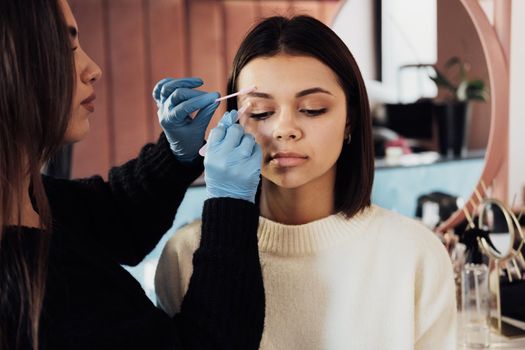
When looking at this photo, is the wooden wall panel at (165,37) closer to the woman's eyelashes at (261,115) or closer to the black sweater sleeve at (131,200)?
the black sweater sleeve at (131,200)

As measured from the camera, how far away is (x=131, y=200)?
3.66 ft

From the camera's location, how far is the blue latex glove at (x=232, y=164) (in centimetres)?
89

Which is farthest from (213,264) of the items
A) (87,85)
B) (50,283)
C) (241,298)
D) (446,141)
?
(446,141)

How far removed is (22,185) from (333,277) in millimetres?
500

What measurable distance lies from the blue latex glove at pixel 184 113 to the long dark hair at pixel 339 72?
0.06 metres

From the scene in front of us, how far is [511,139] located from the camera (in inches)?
58.7

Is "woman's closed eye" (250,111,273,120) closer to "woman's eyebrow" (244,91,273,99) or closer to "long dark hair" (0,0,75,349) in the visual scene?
"woman's eyebrow" (244,91,273,99)

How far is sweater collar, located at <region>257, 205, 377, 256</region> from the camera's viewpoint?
1.02m

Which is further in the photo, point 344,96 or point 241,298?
point 344,96

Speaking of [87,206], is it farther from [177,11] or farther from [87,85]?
[177,11]

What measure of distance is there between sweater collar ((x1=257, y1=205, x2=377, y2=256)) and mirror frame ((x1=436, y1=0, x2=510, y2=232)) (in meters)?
0.58

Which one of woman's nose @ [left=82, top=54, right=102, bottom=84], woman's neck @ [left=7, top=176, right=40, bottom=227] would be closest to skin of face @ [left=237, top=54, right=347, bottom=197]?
woman's nose @ [left=82, top=54, right=102, bottom=84]

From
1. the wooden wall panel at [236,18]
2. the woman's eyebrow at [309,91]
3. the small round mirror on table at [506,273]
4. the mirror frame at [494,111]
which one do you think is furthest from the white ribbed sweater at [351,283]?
the wooden wall panel at [236,18]

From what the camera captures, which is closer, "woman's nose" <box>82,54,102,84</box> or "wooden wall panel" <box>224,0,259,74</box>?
"woman's nose" <box>82,54,102,84</box>
